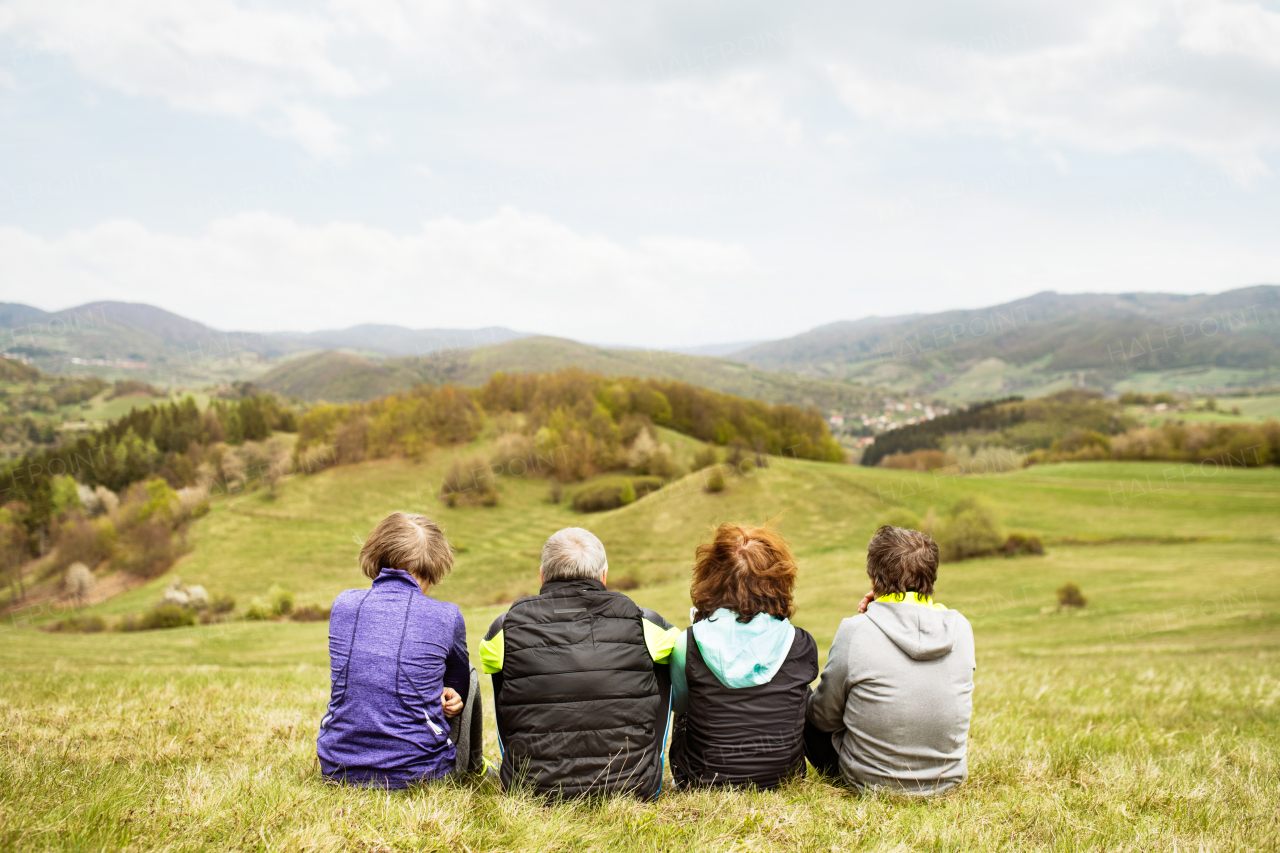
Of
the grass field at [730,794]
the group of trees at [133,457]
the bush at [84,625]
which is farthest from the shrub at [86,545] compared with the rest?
the grass field at [730,794]

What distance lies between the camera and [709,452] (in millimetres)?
77062

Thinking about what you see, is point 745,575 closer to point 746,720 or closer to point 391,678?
point 746,720

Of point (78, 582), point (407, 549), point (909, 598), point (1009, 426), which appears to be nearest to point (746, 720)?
point (909, 598)

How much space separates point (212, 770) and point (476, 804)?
6.17ft

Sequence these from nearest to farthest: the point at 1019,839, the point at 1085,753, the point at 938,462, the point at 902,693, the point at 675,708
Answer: the point at 1019,839 → the point at 902,693 → the point at 675,708 → the point at 1085,753 → the point at 938,462

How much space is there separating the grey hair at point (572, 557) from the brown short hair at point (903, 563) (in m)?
1.75

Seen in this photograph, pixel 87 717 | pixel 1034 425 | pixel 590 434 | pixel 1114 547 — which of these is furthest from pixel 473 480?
pixel 1034 425

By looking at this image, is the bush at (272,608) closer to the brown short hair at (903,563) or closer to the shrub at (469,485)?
the shrub at (469,485)

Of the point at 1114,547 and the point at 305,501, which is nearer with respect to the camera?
the point at 1114,547

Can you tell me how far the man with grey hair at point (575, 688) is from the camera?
3799mm

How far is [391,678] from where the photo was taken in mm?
3756

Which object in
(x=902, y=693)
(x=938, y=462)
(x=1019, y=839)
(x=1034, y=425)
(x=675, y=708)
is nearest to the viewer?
(x=1019, y=839)

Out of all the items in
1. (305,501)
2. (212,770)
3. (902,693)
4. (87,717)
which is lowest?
(305,501)

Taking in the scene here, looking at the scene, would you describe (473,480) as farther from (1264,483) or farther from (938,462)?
(1264,483)
